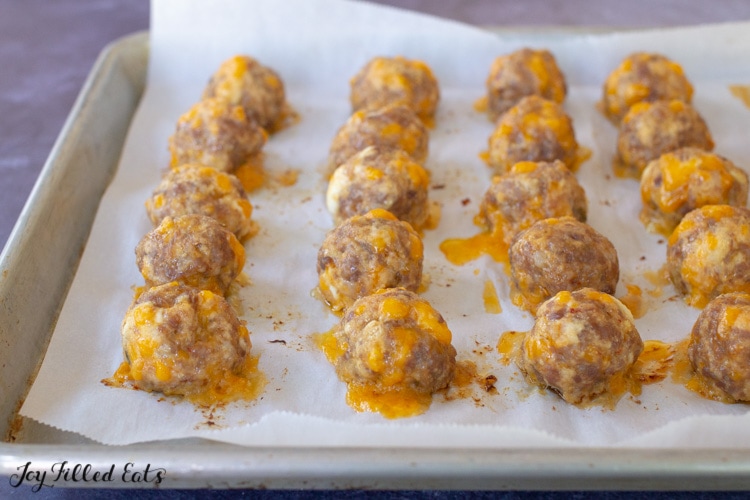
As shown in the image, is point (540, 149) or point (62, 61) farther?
point (62, 61)

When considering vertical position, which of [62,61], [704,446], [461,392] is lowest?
[62,61]

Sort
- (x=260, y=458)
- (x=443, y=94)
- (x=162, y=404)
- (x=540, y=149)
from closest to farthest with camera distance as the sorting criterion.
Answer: (x=260, y=458), (x=162, y=404), (x=540, y=149), (x=443, y=94)

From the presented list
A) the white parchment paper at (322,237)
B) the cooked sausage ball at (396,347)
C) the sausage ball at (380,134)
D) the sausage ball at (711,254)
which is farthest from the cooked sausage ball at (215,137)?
the sausage ball at (711,254)

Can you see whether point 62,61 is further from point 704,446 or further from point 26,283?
point 704,446

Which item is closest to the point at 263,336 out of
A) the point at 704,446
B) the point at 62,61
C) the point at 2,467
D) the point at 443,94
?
the point at 2,467

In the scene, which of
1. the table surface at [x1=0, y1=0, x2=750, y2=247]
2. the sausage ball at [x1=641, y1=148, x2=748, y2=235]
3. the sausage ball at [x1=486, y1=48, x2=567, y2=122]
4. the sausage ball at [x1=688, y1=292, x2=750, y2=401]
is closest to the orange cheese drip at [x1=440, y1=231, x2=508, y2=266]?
the sausage ball at [x1=641, y1=148, x2=748, y2=235]

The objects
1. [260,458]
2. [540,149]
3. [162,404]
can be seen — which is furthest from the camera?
[540,149]

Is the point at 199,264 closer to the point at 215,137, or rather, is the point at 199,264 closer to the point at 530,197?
the point at 215,137

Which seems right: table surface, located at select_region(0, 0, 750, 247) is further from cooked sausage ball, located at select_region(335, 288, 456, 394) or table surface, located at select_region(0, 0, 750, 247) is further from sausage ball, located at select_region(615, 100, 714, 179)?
cooked sausage ball, located at select_region(335, 288, 456, 394)
